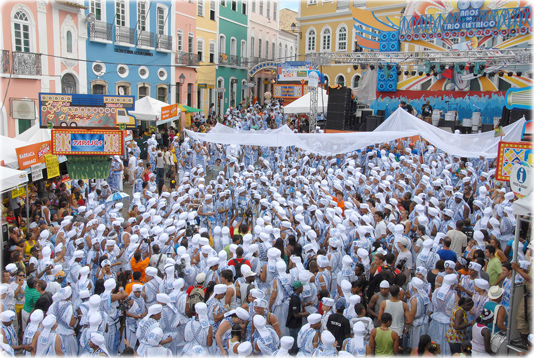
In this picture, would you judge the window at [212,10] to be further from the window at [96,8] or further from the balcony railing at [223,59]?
the window at [96,8]

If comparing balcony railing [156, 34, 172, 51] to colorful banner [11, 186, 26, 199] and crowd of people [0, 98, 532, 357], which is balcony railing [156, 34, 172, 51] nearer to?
crowd of people [0, 98, 532, 357]

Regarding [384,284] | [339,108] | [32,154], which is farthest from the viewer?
[339,108]

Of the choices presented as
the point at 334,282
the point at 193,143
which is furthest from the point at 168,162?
the point at 334,282

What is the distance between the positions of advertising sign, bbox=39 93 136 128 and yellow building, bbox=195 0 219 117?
19638 mm

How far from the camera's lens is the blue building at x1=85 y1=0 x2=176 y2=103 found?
22.1 metres

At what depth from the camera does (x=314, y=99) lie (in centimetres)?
1827

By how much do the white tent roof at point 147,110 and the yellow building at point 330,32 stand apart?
19.0m

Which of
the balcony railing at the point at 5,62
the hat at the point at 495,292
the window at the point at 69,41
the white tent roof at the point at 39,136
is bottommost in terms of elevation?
the hat at the point at 495,292

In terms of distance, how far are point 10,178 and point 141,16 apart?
1836 cm

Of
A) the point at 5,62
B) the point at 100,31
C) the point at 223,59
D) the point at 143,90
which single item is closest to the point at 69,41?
the point at 100,31

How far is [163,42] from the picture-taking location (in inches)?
1043

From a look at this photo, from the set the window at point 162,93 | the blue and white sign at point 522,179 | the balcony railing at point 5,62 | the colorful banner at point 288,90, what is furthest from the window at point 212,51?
the blue and white sign at point 522,179

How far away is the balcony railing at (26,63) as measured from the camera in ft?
58.0

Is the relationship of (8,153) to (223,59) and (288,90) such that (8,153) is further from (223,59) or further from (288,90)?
(223,59)
